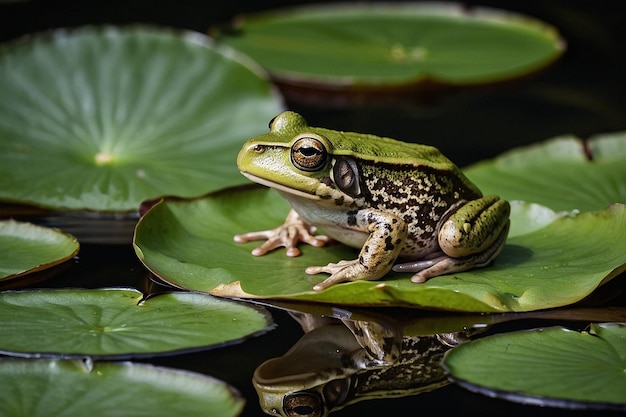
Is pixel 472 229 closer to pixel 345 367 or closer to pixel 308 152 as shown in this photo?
pixel 308 152

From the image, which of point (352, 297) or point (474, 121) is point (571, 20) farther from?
point (352, 297)

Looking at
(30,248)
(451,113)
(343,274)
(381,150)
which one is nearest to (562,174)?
(451,113)

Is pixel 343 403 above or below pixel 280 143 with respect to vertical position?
below

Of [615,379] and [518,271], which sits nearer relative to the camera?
[615,379]

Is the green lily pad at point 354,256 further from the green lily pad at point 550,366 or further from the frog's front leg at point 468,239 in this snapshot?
the green lily pad at point 550,366

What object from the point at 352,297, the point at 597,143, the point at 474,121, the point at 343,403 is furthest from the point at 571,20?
the point at 343,403

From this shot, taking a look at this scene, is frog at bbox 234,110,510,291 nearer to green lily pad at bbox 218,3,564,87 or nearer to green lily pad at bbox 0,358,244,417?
green lily pad at bbox 0,358,244,417

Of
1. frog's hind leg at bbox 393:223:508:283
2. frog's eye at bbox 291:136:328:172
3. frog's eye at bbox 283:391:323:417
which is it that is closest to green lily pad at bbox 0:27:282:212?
frog's eye at bbox 291:136:328:172
